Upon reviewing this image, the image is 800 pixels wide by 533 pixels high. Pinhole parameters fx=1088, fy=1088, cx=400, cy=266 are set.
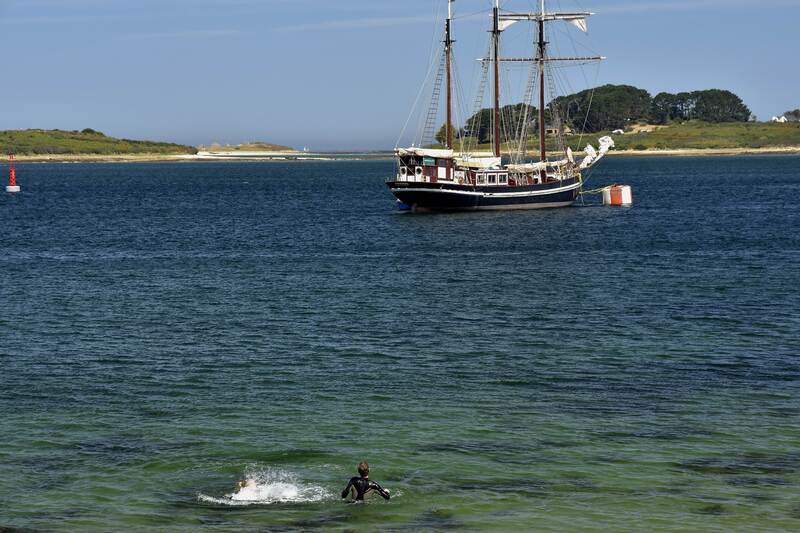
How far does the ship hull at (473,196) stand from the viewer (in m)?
116

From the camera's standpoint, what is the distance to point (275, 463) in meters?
31.9

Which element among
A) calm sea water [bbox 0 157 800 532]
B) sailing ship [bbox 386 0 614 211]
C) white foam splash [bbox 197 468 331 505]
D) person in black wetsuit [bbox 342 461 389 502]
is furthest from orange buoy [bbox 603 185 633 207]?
person in black wetsuit [bbox 342 461 389 502]

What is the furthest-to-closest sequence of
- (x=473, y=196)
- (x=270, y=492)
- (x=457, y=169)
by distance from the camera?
(x=457, y=169) < (x=473, y=196) < (x=270, y=492)

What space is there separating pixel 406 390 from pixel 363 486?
36.8 ft

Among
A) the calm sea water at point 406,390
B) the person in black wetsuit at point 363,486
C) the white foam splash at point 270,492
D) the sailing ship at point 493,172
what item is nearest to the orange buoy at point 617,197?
the sailing ship at point 493,172

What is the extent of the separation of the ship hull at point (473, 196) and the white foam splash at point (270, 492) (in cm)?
8646

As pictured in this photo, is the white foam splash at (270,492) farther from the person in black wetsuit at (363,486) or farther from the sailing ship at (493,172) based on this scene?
the sailing ship at (493,172)

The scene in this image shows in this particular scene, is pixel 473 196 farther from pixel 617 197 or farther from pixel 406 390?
pixel 406 390

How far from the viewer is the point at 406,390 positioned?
3950 cm

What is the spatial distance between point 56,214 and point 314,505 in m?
109

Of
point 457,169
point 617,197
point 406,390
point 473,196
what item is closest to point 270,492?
point 406,390

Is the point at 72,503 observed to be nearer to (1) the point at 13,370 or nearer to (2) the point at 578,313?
(1) the point at 13,370

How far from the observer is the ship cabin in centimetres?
11462

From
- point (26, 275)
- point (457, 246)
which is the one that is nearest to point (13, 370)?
point (26, 275)
